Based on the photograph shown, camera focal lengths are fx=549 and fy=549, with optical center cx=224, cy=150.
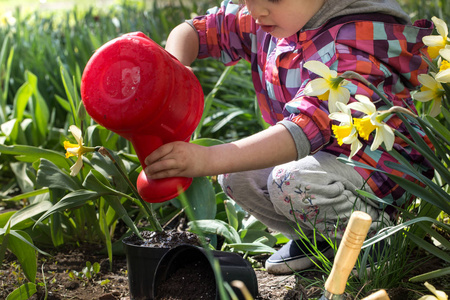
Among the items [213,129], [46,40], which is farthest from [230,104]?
[46,40]

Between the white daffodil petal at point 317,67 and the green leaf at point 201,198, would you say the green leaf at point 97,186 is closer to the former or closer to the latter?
the green leaf at point 201,198

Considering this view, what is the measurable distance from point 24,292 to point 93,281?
0.73 ft

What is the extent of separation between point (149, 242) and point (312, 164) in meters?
0.48

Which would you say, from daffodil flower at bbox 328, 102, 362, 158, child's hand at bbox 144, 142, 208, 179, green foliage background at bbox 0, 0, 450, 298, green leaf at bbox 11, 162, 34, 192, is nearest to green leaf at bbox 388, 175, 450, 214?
green foliage background at bbox 0, 0, 450, 298

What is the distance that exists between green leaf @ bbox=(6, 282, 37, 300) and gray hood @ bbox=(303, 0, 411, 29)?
3.17ft

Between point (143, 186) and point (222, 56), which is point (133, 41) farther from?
point (222, 56)

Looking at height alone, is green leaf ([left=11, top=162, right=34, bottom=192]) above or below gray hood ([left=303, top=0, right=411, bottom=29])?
below

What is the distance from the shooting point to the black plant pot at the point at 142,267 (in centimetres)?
131

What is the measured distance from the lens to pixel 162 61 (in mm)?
1072

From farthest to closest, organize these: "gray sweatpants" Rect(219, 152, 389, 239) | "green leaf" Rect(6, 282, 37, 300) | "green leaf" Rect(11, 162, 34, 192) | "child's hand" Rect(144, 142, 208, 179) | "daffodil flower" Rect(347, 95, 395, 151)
→ "green leaf" Rect(11, 162, 34, 192) < "gray sweatpants" Rect(219, 152, 389, 239) < "green leaf" Rect(6, 282, 37, 300) < "child's hand" Rect(144, 142, 208, 179) < "daffodil flower" Rect(347, 95, 395, 151)

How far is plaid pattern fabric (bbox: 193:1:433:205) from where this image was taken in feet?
4.36

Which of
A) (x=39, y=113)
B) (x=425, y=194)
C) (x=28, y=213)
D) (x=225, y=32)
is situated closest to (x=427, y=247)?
(x=425, y=194)

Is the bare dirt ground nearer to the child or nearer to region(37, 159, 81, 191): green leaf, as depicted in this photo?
the child

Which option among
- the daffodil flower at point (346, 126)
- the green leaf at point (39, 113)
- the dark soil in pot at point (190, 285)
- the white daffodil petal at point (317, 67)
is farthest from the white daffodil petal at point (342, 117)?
the green leaf at point (39, 113)
